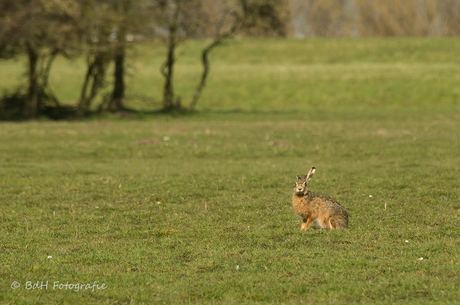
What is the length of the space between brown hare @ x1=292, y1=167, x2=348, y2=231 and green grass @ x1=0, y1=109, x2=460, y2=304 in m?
0.20

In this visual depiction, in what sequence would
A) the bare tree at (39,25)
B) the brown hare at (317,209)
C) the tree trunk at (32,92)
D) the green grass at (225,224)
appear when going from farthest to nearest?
the tree trunk at (32,92) < the bare tree at (39,25) < the brown hare at (317,209) < the green grass at (225,224)

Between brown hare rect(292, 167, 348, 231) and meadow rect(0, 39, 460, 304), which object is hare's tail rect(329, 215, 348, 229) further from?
meadow rect(0, 39, 460, 304)

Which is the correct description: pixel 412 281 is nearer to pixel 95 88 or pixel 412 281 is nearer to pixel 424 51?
pixel 95 88

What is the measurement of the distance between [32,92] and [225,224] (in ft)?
98.6

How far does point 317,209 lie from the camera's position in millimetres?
11164

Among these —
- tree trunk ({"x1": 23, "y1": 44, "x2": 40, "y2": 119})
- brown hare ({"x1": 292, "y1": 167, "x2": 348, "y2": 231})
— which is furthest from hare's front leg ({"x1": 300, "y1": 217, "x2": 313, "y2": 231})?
tree trunk ({"x1": 23, "y1": 44, "x2": 40, "y2": 119})

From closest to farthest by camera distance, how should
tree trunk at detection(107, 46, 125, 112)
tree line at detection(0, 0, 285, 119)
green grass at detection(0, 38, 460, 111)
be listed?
tree line at detection(0, 0, 285, 119) < tree trunk at detection(107, 46, 125, 112) < green grass at detection(0, 38, 460, 111)

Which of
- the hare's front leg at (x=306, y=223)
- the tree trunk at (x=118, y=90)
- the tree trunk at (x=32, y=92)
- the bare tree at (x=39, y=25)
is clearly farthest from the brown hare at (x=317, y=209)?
the tree trunk at (x=118, y=90)

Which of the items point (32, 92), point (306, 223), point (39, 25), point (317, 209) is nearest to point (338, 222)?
point (317, 209)

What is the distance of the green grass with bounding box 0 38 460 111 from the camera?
58750 millimetres

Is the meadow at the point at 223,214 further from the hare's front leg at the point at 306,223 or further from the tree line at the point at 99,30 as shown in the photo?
the tree line at the point at 99,30

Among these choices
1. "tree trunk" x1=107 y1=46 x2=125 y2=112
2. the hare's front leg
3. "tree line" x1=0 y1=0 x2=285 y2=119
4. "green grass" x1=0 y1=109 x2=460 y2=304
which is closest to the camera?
"green grass" x1=0 y1=109 x2=460 y2=304

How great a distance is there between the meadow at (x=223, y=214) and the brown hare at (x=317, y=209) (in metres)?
0.25

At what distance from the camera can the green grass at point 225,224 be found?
856 cm
